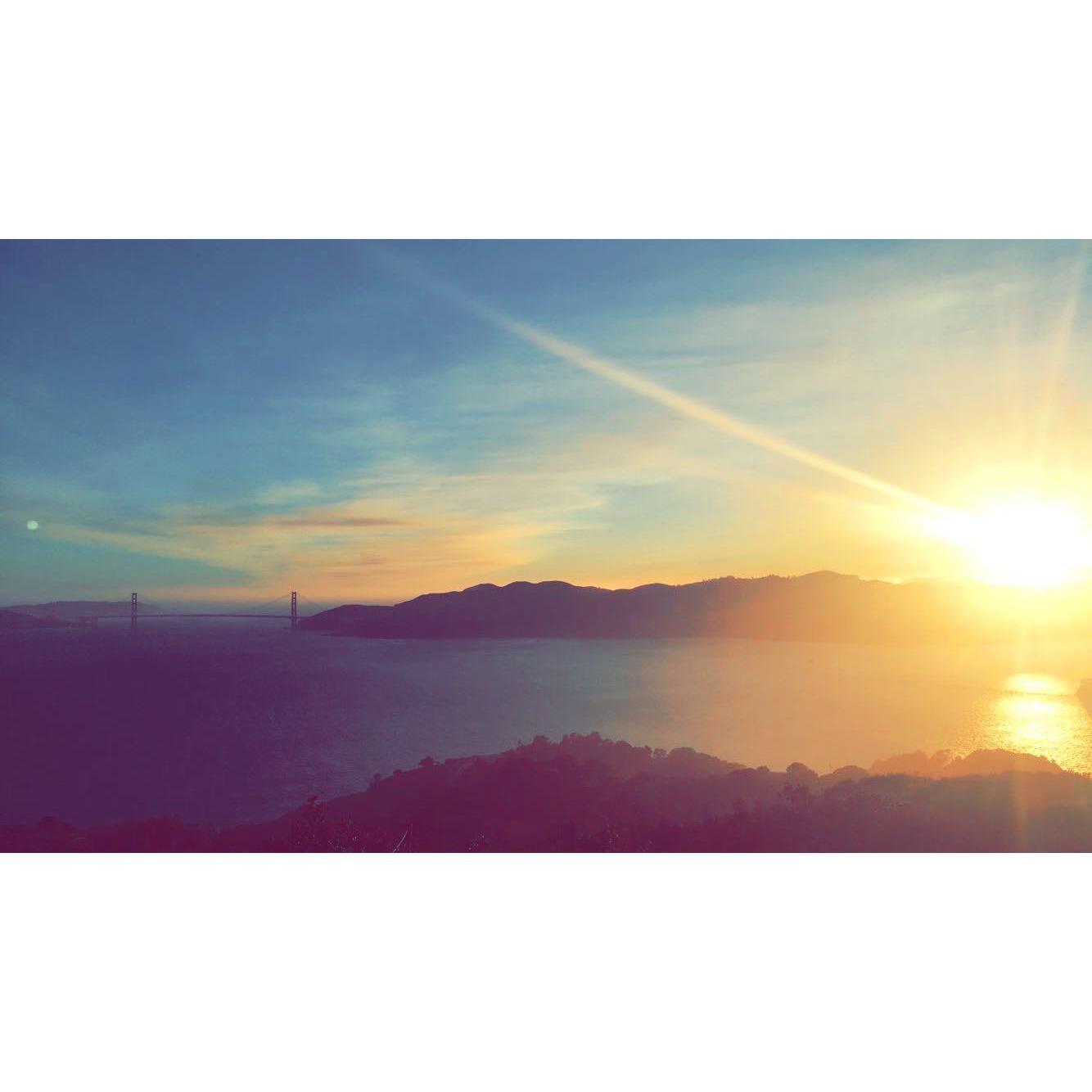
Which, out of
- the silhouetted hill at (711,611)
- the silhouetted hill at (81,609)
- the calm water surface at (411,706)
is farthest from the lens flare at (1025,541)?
the silhouetted hill at (81,609)

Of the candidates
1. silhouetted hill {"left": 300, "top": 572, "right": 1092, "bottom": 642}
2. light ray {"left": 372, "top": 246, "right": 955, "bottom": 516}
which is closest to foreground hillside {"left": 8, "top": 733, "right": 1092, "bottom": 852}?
silhouetted hill {"left": 300, "top": 572, "right": 1092, "bottom": 642}

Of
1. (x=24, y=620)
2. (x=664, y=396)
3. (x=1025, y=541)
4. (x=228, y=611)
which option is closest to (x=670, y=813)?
(x=664, y=396)

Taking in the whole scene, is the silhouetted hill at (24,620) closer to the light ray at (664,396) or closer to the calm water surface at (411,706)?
the calm water surface at (411,706)

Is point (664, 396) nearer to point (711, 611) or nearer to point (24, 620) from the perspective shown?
point (711, 611)

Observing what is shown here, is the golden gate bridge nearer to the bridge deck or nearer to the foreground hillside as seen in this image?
the bridge deck
